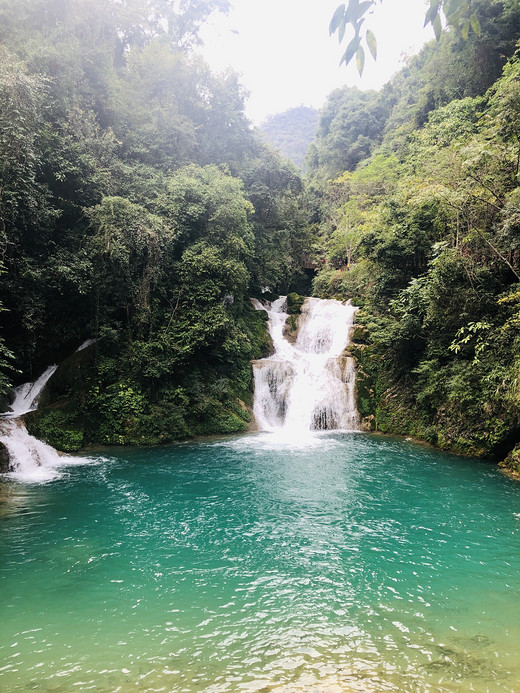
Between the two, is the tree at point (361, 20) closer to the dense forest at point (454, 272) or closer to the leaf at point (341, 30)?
the leaf at point (341, 30)

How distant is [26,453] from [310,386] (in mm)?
11273

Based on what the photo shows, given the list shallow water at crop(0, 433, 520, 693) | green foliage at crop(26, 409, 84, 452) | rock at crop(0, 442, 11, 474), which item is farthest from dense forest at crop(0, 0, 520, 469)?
shallow water at crop(0, 433, 520, 693)

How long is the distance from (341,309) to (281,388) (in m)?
6.62

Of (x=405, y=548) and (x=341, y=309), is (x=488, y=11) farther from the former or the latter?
(x=405, y=548)

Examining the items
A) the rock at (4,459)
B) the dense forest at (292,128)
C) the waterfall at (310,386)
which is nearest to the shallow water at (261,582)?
the rock at (4,459)

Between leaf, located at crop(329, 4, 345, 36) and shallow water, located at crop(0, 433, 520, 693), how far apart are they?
500cm

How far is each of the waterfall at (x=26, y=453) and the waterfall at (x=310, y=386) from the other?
27.1 ft

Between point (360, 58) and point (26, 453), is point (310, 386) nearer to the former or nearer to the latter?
point (26, 453)

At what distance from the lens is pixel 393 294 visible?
1864 cm

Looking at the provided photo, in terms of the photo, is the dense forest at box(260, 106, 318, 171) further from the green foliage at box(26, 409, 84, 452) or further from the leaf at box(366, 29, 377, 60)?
the leaf at box(366, 29, 377, 60)

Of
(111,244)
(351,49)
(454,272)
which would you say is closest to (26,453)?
(111,244)

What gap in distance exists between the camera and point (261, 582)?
5.86m

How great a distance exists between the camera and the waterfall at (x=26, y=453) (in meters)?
10.9

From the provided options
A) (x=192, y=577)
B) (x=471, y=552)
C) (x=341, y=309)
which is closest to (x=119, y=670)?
(x=192, y=577)
